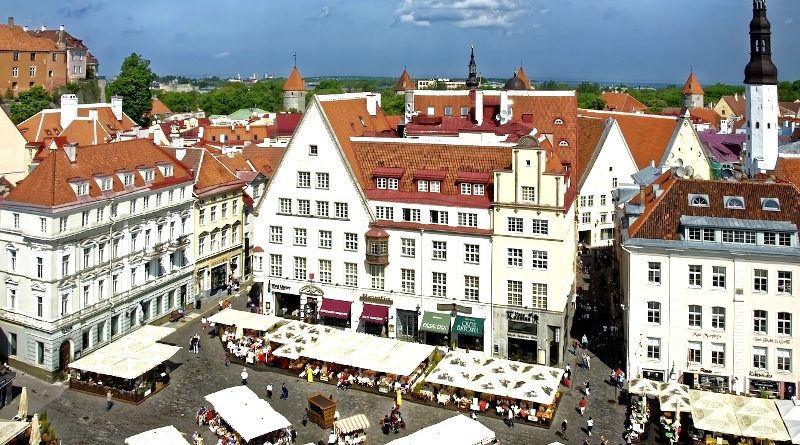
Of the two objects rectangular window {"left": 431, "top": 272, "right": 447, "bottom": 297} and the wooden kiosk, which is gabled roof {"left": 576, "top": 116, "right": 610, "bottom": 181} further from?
the wooden kiosk

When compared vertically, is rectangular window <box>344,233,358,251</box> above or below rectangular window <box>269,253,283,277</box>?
above

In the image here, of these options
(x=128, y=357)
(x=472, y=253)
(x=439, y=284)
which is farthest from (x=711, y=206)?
(x=128, y=357)

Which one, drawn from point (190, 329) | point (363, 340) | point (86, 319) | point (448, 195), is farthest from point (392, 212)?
point (86, 319)

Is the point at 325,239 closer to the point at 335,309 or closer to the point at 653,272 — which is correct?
the point at 335,309

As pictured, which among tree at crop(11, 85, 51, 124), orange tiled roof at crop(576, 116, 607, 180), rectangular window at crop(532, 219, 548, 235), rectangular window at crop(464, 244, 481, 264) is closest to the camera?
rectangular window at crop(532, 219, 548, 235)

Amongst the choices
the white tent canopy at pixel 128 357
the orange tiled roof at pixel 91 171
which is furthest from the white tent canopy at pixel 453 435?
the orange tiled roof at pixel 91 171

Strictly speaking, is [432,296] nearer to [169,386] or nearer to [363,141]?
[363,141]

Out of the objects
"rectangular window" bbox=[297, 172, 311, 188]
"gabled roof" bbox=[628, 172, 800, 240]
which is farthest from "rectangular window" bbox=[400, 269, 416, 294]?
"gabled roof" bbox=[628, 172, 800, 240]
